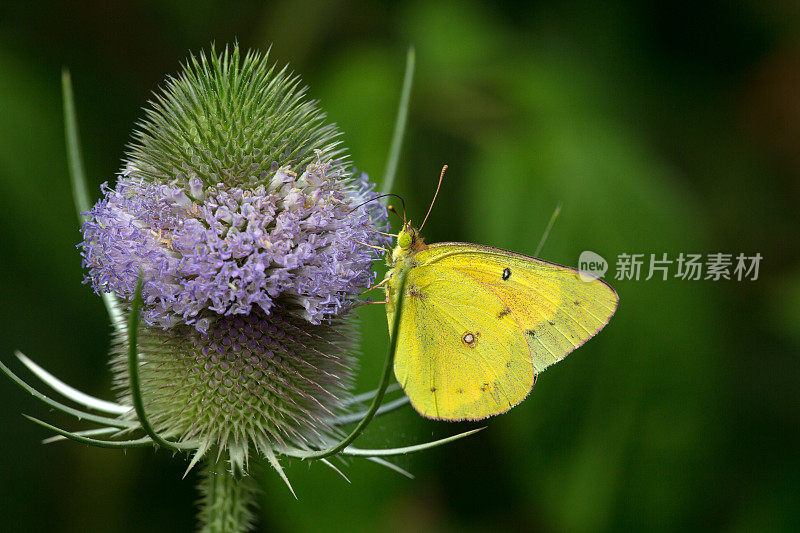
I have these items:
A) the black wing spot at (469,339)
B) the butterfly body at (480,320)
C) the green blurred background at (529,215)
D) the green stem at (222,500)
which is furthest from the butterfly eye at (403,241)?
the green stem at (222,500)

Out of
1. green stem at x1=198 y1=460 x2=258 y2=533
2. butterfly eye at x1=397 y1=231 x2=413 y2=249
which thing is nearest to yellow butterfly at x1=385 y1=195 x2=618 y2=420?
butterfly eye at x1=397 y1=231 x2=413 y2=249

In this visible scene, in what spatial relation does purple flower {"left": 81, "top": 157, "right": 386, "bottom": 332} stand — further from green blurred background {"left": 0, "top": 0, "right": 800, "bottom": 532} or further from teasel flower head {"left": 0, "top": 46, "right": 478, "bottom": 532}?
green blurred background {"left": 0, "top": 0, "right": 800, "bottom": 532}

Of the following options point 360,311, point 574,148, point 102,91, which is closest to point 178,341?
point 360,311

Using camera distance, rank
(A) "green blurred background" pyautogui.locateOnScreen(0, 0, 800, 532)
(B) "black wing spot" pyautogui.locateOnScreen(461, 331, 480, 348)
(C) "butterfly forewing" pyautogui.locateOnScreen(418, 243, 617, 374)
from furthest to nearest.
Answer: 1. (A) "green blurred background" pyautogui.locateOnScreen(0, 0, 800, 532)
2. (B) "black wing spot" pyautogui.locateOnScreen(461, 331, 480, 348)
3. (C) "butterfly forewing" pyautogui.locateOnScreen(418, 243, 617, 374)

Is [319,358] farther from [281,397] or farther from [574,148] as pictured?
[574,148]

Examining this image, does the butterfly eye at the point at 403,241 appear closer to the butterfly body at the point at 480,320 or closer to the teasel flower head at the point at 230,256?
the butterfly body at the point at 480,320

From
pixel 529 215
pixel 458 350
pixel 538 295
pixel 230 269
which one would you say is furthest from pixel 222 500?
pixel 529 215
